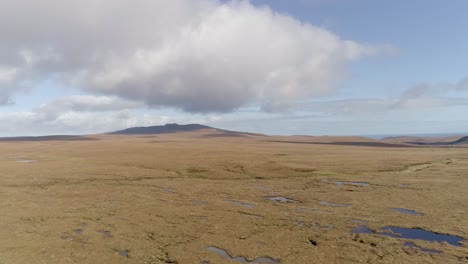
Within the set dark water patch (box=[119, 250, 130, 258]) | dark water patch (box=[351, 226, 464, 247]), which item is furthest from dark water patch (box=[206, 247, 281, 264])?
dark water patch (box=[351, 226, 464, 247])

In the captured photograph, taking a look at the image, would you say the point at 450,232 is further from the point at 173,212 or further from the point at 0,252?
the point at 0,252

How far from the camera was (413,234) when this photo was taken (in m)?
20.9


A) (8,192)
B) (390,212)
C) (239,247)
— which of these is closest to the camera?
(239,247)

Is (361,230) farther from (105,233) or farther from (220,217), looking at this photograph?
(105,233)

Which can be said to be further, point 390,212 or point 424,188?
point 424,188

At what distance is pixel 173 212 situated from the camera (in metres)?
26.1

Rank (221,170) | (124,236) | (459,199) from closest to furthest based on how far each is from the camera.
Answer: (124,236), (459,199), (221,170)

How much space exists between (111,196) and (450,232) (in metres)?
27.5

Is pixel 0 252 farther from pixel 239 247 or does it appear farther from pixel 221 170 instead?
pixel 221 170

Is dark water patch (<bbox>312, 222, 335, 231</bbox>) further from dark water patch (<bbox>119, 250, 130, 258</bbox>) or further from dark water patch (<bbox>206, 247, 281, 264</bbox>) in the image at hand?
dark water patch (<bbox>119, 250, 130, 258</bbox>)

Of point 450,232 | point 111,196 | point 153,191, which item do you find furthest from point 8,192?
point 450,232

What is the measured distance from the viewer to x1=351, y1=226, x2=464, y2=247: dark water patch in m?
19.7

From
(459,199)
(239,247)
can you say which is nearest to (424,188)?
(459,199)

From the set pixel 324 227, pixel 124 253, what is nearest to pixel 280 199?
pixel 324 227
